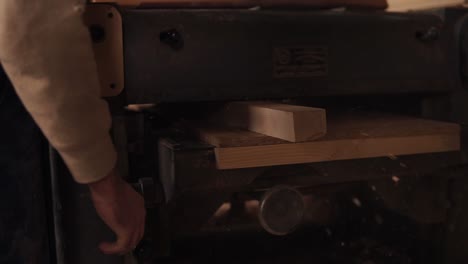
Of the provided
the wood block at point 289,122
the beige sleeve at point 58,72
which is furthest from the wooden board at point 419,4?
the beige sleeve at point 58,72

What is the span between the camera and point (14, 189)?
0.92 meters

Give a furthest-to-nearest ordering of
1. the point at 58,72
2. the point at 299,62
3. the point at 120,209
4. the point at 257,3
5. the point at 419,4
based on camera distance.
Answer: the point at 419,4 < the point at 257,3 < the point at 299,62 < the point at 120,209 < the point at 58,72

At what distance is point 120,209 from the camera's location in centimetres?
85

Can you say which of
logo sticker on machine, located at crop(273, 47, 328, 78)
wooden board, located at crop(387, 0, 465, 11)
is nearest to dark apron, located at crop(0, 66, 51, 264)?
logo sticker on machine, located at crop(273, 47, 328, 78)

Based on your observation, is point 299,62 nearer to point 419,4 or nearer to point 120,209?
point 120,209

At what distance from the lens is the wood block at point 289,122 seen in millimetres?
830

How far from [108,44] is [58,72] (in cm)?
19

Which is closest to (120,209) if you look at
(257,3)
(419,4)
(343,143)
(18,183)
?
(18,183)

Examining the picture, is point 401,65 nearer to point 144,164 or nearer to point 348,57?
point 348,57

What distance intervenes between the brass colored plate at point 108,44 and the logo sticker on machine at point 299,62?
0.29 m

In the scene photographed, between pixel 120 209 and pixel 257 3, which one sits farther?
pixel 257 3

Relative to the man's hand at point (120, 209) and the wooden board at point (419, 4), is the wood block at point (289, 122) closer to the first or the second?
the man's hand at point (120, 209)

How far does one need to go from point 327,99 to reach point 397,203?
0.97 feet

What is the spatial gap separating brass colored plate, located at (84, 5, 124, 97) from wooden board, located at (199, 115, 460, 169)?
18 centimetres
